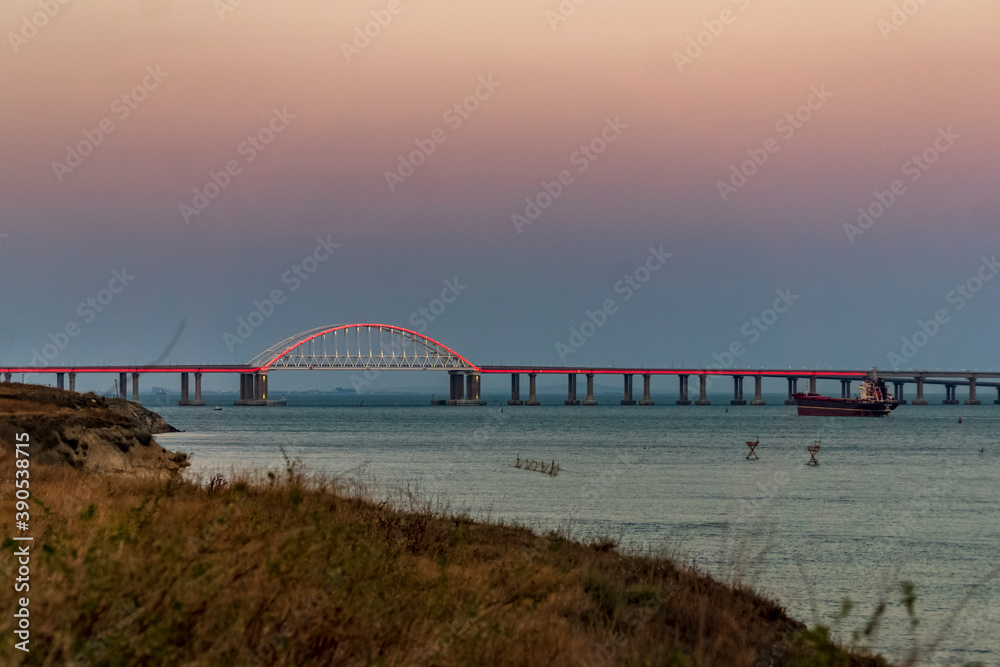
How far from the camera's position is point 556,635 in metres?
9.15

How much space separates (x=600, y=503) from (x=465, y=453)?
32.0 m

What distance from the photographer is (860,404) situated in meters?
157

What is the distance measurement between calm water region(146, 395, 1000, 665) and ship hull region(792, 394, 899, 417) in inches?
2797

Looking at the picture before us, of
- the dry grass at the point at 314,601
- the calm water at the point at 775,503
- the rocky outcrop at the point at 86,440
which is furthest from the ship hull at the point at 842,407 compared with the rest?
the dry grass at the point at 314,601

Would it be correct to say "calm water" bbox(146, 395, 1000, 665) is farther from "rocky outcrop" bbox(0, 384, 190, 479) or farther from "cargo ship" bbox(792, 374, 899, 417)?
"cargo ship" bbox(792, 374, 899, 417)

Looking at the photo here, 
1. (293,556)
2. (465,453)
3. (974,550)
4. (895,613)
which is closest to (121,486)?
(293,556)

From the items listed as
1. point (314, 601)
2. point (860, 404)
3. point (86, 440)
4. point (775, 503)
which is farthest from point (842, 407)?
point (314, 601)

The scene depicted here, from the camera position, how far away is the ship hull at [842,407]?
510 ft

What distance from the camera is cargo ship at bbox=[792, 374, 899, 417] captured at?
15562 centimetres

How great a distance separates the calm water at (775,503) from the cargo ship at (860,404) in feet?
234

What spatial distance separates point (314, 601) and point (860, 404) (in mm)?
159462

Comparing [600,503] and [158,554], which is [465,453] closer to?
[600,503]

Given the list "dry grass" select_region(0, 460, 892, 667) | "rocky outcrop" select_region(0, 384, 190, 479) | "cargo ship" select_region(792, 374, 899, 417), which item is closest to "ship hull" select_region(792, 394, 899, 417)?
"cargo ship" select_region(792, 374, 899, 417)

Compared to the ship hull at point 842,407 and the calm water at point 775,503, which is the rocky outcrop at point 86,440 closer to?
the calm water at point 775,503
